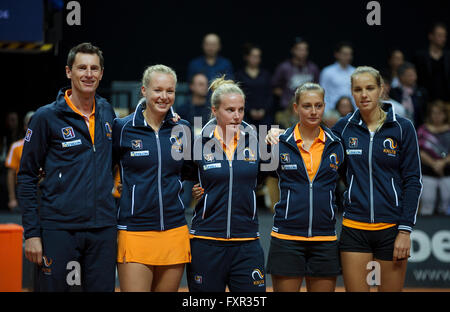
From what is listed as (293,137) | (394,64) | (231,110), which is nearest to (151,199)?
(231,110)

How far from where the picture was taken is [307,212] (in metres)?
4.25

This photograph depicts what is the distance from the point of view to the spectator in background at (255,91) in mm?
8672

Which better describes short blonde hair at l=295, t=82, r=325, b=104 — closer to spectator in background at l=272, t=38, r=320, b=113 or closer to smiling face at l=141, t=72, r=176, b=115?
smiling face at l=141, t=72, r=176, b=115

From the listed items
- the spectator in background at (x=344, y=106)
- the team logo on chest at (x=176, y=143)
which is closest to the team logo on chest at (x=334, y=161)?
the team logo on chest at (x=176, y=143)

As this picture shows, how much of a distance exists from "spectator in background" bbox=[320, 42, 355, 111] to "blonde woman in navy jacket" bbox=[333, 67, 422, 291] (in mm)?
4446

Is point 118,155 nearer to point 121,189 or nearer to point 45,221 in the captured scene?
point 121,189

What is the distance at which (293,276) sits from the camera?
424cm

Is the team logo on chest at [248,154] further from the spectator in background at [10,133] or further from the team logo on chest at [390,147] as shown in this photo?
the spectator in background at [10,133]

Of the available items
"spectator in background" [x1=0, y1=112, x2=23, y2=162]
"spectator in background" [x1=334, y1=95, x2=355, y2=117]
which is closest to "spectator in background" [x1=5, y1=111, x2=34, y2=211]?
"spectator in background" [x1=0, y1=112, x2=23, y2=162]

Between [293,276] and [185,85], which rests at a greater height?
[185,85]

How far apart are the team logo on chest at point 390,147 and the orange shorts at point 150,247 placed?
1.57 m

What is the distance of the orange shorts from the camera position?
4.05m
